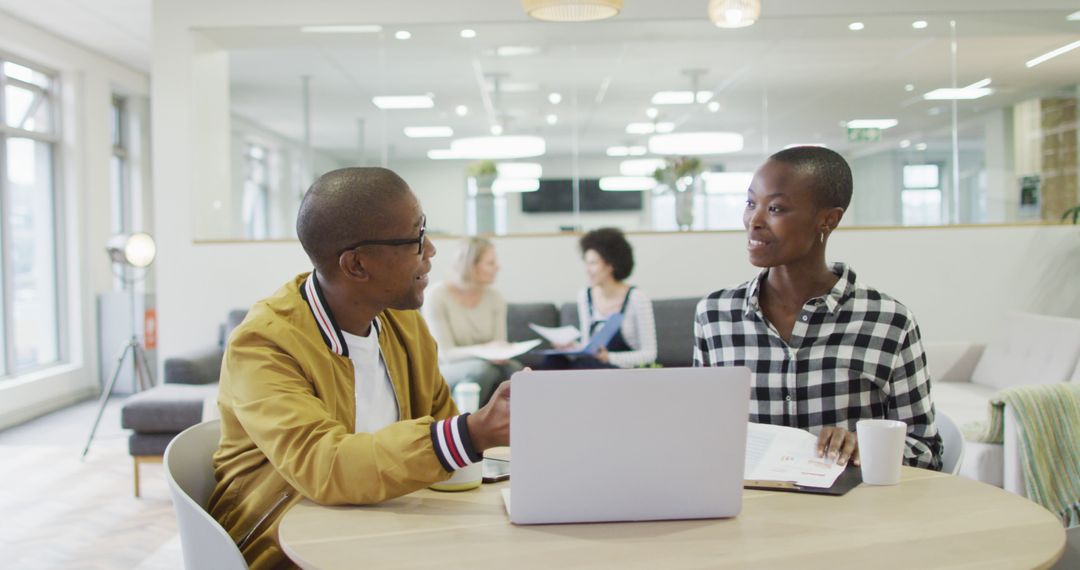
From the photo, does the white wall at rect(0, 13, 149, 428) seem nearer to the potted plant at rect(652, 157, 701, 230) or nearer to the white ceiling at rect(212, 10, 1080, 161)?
the white ceiling at rect(212, 10, 1080, 161)

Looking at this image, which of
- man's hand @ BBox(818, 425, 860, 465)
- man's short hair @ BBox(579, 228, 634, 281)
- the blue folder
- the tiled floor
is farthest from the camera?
man's short hair @ BBox(579, 228, 634, 281)

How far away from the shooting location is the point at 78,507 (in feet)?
13.7

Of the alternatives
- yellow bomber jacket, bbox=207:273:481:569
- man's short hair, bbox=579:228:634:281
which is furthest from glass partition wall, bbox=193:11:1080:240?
yellow bomber jacket, bbox=207:273:481:569

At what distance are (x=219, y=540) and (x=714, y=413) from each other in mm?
761

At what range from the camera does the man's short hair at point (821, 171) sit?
194 cm

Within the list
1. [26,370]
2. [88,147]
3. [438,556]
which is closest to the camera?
[438,556]

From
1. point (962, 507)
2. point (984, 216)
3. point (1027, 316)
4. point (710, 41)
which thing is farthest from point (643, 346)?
point (962, 507)

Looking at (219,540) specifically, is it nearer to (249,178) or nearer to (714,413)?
(714,413)

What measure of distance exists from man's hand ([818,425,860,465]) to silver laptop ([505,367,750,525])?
14.0 inches

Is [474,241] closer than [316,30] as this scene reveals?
Yes

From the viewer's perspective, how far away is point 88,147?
24.3ft

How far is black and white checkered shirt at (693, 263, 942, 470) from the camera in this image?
183cm

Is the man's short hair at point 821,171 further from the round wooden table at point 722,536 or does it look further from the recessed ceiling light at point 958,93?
the recessed ceiling light at point 958,93

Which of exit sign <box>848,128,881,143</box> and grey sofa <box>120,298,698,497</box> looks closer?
grey sofa <box>120,298,698,497</box>
